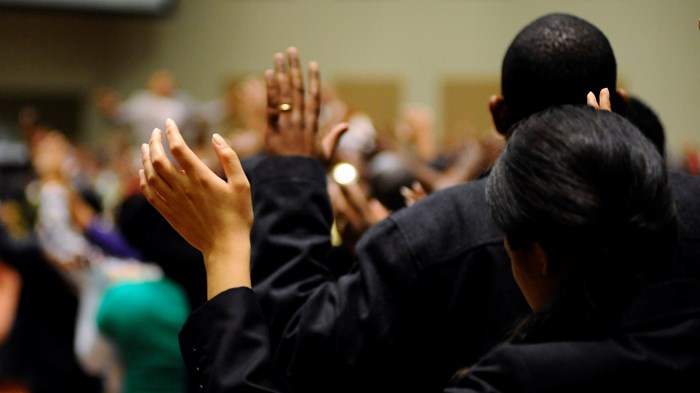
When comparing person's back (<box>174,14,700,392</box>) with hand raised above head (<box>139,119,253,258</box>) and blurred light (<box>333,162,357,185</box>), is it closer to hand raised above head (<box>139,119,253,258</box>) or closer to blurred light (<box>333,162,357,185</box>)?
hand raised above head (<box>139,119,253,258</box>)

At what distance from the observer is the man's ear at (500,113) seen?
166 cm

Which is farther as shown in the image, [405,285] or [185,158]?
[405,285]

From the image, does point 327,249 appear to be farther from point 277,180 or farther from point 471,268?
point 471,268

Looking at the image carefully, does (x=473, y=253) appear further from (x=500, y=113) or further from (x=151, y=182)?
(x=151, y=182)

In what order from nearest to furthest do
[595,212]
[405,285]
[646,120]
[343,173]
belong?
[595,212]
[405,285]
[646,120]
[343,173]

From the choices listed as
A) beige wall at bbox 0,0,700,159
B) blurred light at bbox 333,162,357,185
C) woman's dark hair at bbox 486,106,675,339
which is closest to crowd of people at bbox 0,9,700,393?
woman's dark hair at bbox 486,106,675,339

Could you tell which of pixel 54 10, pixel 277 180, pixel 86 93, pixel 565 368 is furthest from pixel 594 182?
pixel 86 93

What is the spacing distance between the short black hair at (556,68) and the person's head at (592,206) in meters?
0.41

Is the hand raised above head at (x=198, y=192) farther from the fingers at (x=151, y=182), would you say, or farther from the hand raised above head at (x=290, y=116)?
the hand raised above head at (x=290, y=116)

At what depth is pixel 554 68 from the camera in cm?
160

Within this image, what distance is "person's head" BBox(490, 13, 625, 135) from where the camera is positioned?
1.60 meters

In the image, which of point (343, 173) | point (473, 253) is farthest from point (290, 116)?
point (343, 173)

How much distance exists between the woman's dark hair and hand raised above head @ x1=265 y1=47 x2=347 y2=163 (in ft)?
2.15

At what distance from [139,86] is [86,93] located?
0.90 meters
